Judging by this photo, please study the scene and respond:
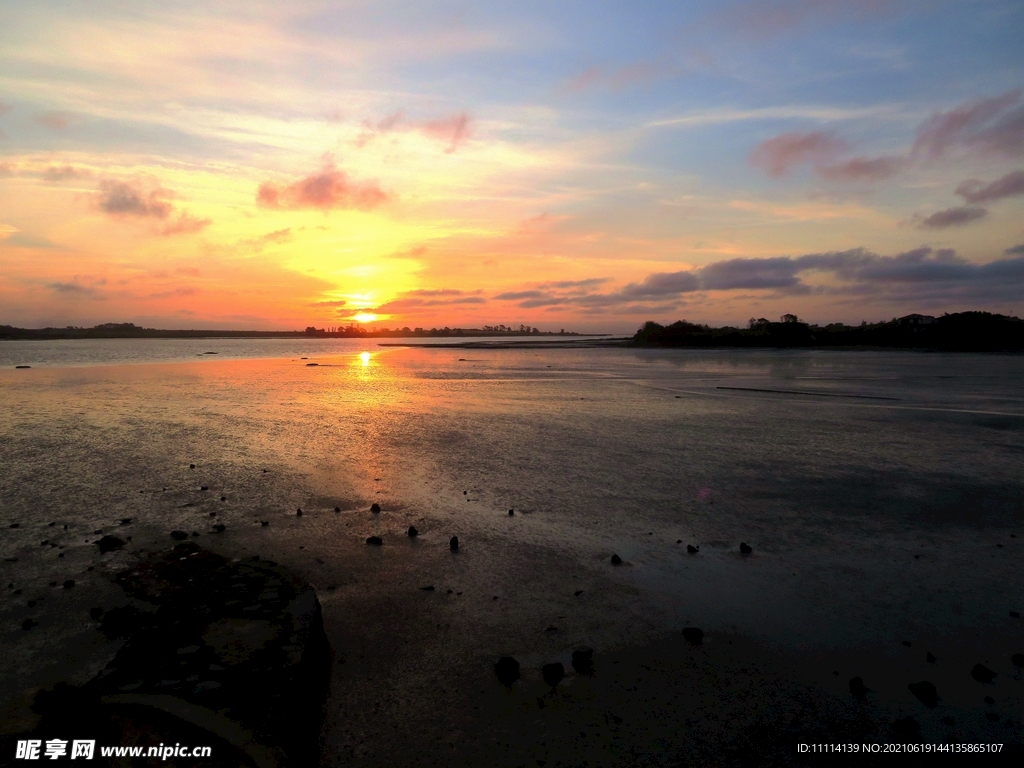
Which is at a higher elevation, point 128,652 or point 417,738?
point 128,652

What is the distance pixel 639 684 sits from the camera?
211 inches

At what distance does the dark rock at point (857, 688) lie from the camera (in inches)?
204

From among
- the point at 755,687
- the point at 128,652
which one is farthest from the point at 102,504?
the point at 755,687

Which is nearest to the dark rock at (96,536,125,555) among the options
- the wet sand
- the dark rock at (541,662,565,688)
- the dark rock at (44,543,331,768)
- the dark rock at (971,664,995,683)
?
the wet sand

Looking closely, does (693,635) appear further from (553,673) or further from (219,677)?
(219,677)

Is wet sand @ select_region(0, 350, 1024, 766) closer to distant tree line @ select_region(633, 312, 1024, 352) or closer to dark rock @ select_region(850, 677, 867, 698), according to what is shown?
dark rock @ select_region(850, 677, 867, 698)

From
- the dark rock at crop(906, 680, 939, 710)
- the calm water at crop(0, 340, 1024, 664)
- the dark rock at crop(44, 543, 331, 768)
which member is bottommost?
the dark rock at crop(906, 680, 939, 710)

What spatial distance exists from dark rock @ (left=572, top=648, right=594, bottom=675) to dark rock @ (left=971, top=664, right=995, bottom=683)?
11.6 feet

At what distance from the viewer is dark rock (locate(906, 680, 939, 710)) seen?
5.07 meters

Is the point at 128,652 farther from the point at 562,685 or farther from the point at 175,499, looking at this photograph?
the point at 175,499

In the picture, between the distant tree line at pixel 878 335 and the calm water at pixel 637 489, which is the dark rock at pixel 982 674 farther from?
the distant tree line at pixel 878 335

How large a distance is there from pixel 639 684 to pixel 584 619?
1.26 metres

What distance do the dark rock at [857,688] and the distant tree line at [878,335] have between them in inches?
3857

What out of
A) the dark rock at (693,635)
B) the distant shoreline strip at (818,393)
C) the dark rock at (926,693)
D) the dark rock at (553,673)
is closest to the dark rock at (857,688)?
the dark rock at (926,693)
